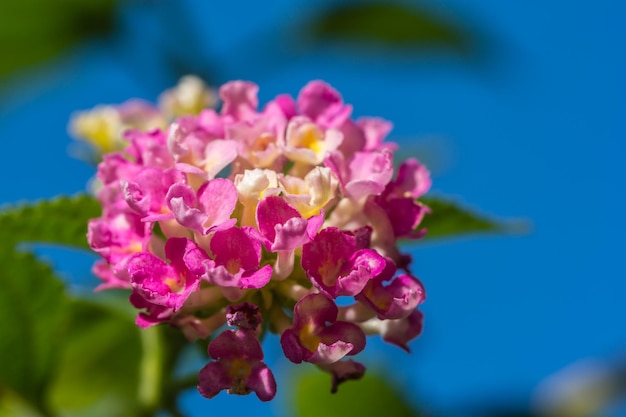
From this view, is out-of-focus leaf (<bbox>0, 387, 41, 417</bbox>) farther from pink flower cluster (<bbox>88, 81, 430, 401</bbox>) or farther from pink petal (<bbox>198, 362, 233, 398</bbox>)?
pink petal (<bbox>198, 362, 233, 398</bbox>)

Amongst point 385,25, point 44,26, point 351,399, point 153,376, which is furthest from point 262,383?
point 385,25

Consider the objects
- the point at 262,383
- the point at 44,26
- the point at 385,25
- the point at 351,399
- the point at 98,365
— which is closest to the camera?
the point at 262,383

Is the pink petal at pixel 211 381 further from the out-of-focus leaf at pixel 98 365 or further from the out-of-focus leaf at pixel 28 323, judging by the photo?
the out-of-focus leaf at pixel 98 365

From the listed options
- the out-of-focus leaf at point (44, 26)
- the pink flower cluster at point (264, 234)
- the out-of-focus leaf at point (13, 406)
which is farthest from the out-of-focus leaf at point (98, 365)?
the out-of-focus leaf at point (44, 26)

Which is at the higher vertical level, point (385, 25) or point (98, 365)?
point (385, 25)

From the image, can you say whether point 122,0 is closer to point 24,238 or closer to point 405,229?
point 24,238

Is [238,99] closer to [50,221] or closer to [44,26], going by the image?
A: [50,221]

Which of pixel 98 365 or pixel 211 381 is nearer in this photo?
pixel 211 381
